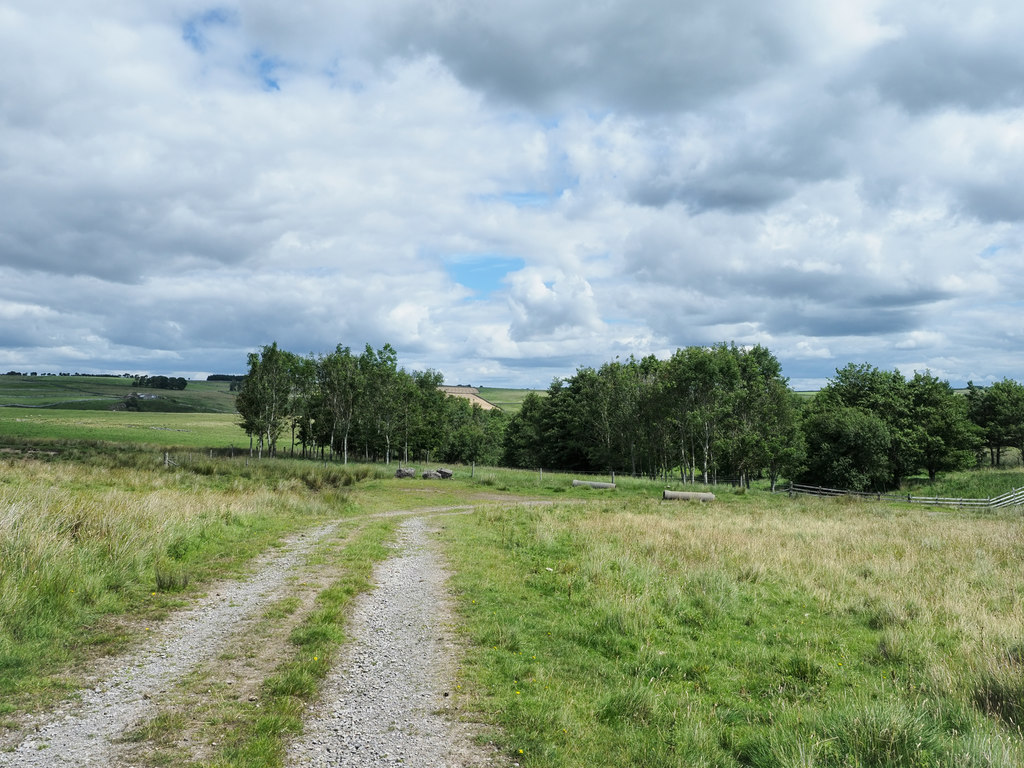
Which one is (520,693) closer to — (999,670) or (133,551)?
(999,670)

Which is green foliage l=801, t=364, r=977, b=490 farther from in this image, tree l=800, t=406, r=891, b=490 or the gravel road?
the gravel road

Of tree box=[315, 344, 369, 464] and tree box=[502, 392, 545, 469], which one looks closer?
tree box=[315, 344, 369, 464]

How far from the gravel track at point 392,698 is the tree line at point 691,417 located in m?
49.6

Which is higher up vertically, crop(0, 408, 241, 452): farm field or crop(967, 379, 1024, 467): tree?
Result: crop(967, 379, 1024, 467): tree

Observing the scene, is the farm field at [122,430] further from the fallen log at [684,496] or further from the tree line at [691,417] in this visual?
the fallen log at [684,496]

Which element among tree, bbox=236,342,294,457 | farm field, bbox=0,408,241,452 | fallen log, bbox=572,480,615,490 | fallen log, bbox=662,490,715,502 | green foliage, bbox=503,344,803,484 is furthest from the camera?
farm field, bbox=0,408,241,452

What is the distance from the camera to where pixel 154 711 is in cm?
596

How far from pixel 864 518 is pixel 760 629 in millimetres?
24153

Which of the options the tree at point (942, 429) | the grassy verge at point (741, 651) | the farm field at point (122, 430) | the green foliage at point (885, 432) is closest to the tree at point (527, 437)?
the green foliage at point (885, 432)

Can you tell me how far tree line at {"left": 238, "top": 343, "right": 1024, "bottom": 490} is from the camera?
57469 mm

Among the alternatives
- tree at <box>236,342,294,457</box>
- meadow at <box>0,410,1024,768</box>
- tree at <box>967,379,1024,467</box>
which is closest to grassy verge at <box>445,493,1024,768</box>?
meadow at <box>0,410,1024,768</box>

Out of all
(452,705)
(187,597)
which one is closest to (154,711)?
(452,705)

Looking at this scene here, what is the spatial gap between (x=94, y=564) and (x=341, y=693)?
23.4 ft

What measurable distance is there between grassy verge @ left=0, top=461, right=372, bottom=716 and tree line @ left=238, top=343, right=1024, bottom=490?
46.8m
